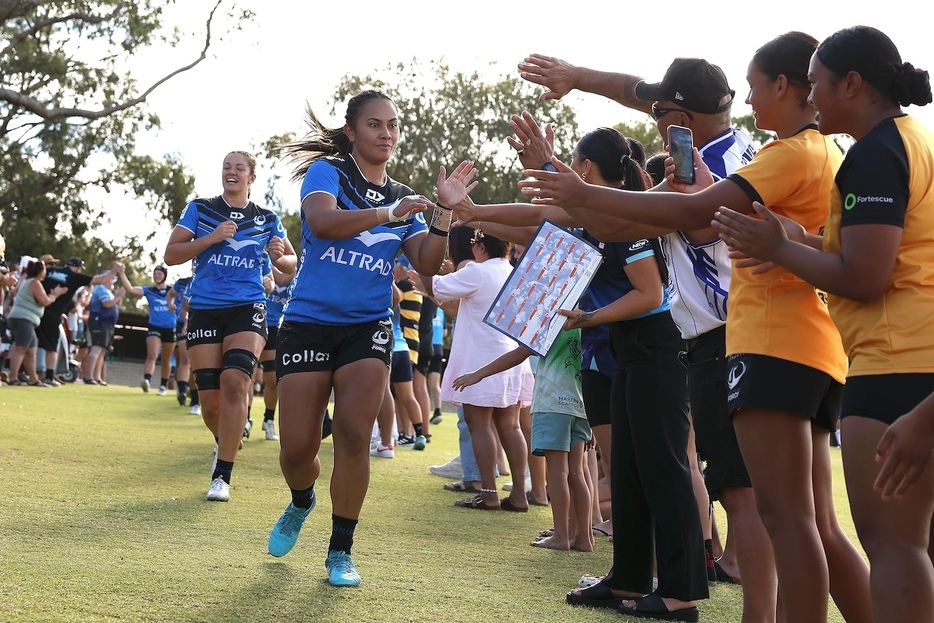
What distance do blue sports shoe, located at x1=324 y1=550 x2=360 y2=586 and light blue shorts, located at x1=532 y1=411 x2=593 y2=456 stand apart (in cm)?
209

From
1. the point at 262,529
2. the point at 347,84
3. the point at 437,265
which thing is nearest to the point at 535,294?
the point at 437,265

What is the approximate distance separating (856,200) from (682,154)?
2.98ft

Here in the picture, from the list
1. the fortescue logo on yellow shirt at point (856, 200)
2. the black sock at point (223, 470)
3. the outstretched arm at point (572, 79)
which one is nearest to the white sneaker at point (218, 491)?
the black sock at point (223, 470)

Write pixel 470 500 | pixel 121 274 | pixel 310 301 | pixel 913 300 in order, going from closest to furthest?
1. pixel 913 300
2. pixel 310 301
3. pixel 470 500
4. pixel 121 274

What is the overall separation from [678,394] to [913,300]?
2.09 m

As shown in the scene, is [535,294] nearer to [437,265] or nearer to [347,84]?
[437,265]

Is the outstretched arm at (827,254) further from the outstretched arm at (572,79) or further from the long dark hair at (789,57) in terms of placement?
the outstretched arm at (572,79)

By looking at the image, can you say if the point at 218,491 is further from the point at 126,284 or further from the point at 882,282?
the point at 126,284

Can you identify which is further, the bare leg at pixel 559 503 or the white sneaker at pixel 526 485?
the white sneaker at pixel 526 485

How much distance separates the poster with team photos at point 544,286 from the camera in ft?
17.7

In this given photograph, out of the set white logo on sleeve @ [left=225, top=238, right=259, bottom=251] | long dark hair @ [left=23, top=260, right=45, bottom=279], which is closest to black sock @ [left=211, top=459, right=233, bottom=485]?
white logo on sleeve @ [left=225, top=238, right=259, bottom=251]

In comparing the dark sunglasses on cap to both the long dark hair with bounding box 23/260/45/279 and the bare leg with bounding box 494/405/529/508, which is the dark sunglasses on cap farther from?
the long dark hair with bounding box 23/260/45/279

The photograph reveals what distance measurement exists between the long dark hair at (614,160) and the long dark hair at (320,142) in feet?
3.79

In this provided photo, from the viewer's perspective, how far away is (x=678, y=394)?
4.95 metres
